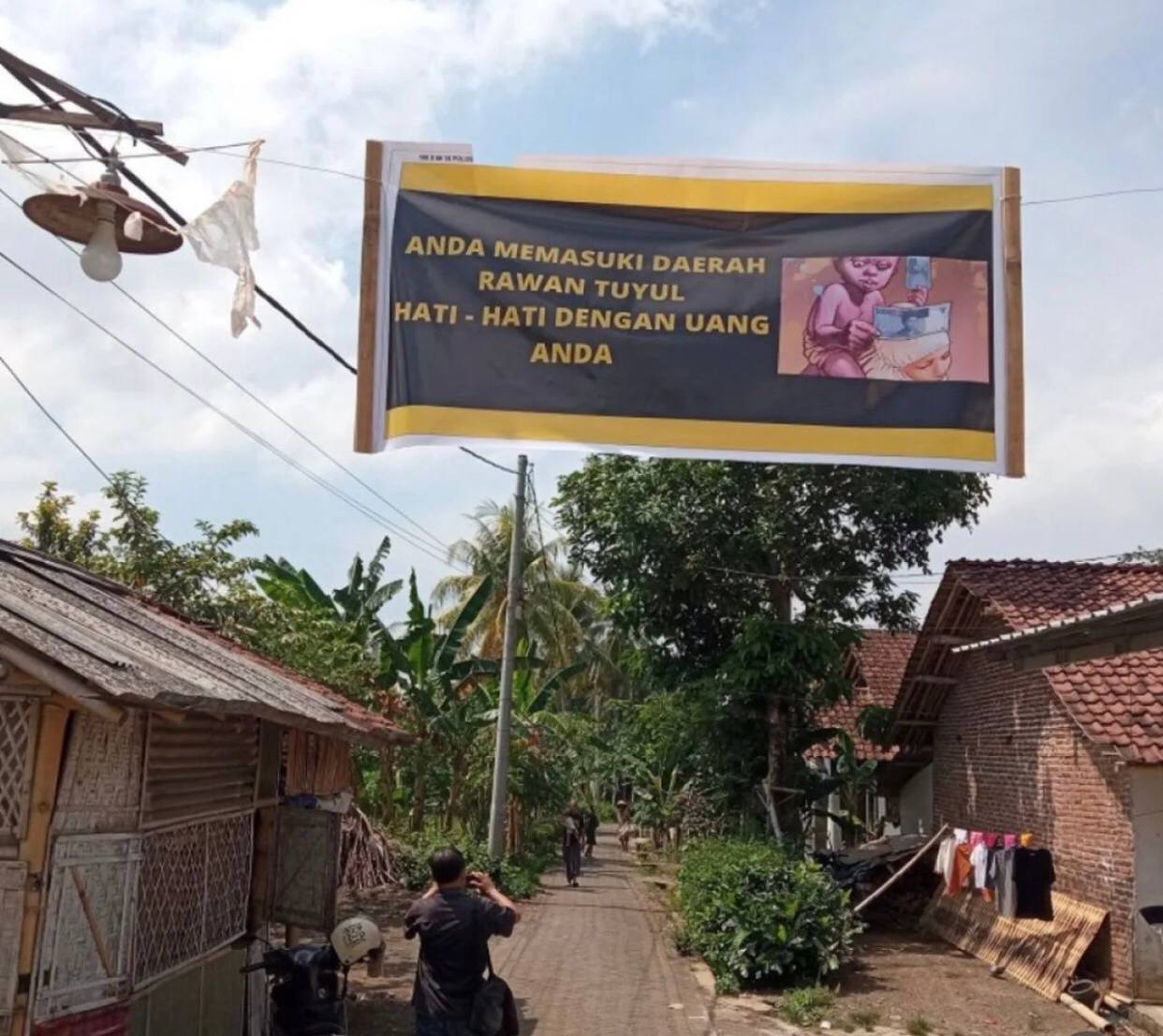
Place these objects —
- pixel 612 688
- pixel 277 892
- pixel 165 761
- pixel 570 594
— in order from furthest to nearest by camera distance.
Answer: pixel 612 688 → pixel 570 594 → pixel 277 892 → pixel 165 761

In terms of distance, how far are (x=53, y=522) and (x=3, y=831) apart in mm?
14247

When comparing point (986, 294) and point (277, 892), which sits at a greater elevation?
point (986, 294)

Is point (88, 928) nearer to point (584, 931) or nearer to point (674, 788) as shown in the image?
point (584, 931)

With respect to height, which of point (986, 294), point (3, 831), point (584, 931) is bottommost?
point (584, 931)

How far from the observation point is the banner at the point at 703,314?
4992 mm

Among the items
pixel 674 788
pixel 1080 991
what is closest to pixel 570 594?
pixel 674 788

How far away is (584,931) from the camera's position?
1747 centimetres

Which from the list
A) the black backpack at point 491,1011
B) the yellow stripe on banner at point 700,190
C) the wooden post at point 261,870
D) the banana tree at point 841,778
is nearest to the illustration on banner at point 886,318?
the yellow stripe on banner at point 700,190

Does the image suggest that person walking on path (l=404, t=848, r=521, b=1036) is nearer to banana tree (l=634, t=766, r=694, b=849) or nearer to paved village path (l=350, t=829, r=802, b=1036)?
paved village path (l=350, t=829, r=802, b=1036)

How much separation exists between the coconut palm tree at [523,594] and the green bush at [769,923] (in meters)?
14.9

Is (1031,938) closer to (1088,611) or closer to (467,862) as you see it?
(1088,611)

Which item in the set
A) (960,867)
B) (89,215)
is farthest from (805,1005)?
(89,215)

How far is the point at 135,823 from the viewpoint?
6051 millimetres

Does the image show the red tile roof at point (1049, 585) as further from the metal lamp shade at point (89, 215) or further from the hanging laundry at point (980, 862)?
the metal lamp shade at point (89, 215)
